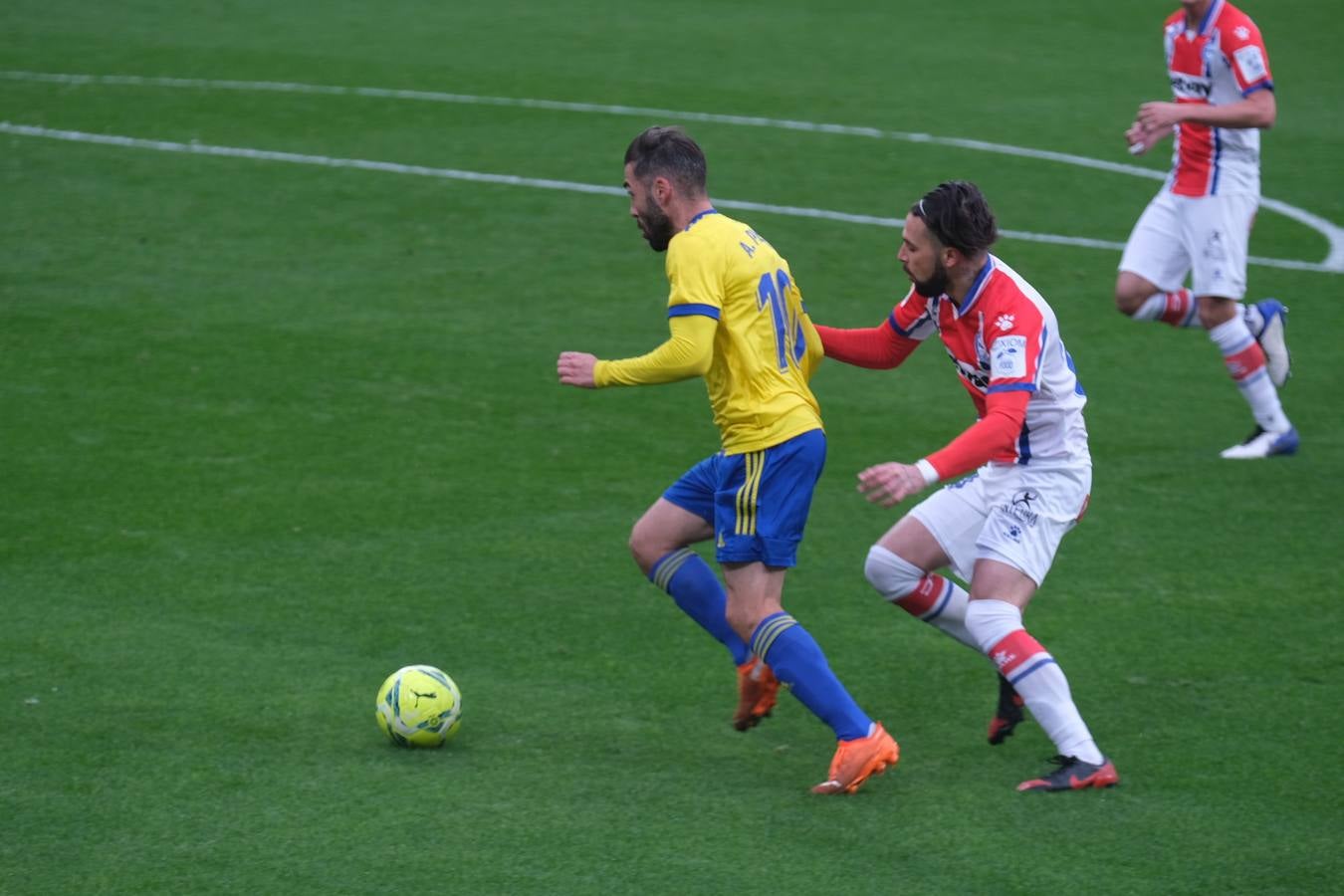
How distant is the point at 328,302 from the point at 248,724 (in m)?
5.32

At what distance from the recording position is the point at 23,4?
19281 millimetres

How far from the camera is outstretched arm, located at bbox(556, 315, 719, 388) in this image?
507 centimetres

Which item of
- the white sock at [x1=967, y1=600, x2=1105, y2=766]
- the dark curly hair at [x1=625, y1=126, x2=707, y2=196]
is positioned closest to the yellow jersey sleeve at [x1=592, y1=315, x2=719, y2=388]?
the dark curly hair at [x1=625, y1=126, x2=707, y2=196]

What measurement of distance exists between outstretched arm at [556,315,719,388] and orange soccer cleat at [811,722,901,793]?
1.20 metres

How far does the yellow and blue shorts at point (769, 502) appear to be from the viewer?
5.30 metres

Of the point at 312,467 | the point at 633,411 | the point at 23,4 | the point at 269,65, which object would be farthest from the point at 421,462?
the point at 23,4

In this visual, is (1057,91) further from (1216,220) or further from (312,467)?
(312,467)

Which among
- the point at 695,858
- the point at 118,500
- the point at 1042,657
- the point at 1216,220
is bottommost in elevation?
the point at 118,500

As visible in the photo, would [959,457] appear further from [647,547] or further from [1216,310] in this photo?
[1216,310]

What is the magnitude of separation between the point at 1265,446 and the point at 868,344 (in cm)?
364

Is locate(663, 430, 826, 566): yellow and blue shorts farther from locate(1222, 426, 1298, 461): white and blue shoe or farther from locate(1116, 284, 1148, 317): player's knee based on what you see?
locate(1116, 284, 1148, 317): player's knee

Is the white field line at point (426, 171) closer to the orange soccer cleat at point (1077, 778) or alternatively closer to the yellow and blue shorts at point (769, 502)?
the yellow and blue shorts at point (769, 502)

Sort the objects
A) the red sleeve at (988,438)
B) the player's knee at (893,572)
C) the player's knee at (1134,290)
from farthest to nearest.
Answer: the player's knee at (1134,290)
the player's knee at (893,572)
the red sleeve at (988,438)

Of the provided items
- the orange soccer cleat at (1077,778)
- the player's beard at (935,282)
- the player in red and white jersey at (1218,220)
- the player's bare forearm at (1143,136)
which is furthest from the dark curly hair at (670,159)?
the player in red and white jersey at (1218,220)
